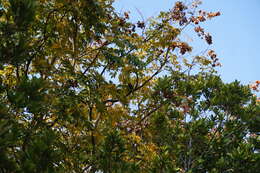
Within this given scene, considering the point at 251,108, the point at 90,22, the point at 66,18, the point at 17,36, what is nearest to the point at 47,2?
the point at 66,18

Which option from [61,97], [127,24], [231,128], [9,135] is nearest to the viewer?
[9,135]

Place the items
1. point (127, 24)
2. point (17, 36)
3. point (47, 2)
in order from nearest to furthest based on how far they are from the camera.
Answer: point (17, 36), point (47, 2), point (127, 24)

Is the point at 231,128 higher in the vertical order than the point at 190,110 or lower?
lower

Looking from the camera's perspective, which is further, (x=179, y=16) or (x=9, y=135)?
(x=179, y=16)

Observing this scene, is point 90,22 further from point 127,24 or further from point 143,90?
point 143,90

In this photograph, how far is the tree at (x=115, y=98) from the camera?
9.34 ft

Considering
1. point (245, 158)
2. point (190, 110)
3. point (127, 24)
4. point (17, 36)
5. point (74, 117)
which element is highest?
point (127, 24)

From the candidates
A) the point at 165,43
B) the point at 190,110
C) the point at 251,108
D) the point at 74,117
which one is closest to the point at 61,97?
the point at 74,117

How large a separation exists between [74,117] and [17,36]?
1.95 meters

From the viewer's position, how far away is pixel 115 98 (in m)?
6.95

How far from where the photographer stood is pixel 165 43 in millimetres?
7629

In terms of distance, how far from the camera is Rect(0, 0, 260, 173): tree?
2846 millimetres

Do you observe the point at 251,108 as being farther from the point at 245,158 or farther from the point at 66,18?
the point at 66,18

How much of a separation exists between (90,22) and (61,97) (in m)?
1.35
